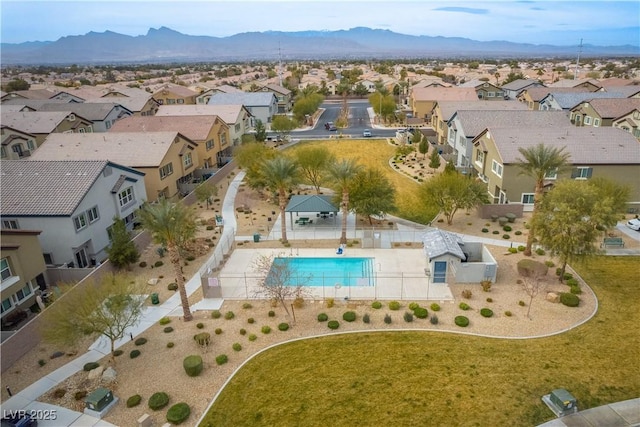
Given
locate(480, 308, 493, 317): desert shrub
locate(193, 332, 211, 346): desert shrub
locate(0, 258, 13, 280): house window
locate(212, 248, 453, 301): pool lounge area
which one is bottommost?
locate(212, 248, 453, 301): pool lounge area

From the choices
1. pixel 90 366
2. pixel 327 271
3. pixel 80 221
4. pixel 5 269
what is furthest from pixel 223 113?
pixel 90 366

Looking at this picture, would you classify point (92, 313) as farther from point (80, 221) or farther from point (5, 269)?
point (80, 221)

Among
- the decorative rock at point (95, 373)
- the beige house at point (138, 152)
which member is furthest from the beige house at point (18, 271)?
the beige house at point (138, 152)

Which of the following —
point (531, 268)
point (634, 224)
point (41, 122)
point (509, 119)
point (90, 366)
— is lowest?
point (90, 366)

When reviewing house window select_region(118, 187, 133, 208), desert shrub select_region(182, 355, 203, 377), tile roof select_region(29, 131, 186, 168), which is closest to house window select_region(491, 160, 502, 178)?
desert shrub select_region(182, 355, 203, 377)

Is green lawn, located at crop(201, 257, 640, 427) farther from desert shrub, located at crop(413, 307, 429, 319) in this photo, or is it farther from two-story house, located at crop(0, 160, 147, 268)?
two-story house, located at crop(0, 160, 147, 268)

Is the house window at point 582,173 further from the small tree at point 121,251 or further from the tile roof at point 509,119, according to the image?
the small tree at point 121,251
